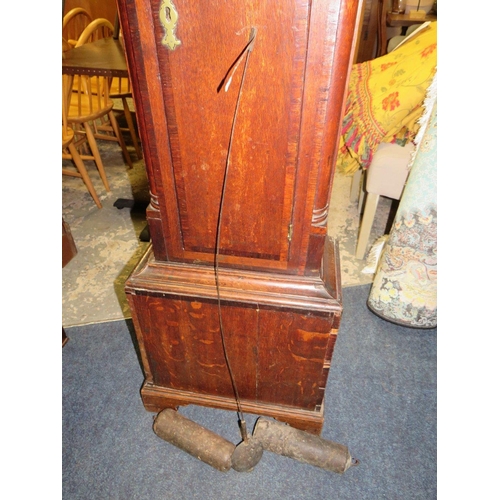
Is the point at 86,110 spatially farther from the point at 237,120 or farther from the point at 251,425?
the point at 251,425

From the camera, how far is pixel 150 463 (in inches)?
50.3

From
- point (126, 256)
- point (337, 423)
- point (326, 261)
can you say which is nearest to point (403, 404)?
point (337, 423)

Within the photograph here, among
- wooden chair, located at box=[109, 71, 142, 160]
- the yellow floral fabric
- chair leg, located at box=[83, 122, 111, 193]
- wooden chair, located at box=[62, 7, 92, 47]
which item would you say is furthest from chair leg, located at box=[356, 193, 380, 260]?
wooden chair, located at box=[62, 7, 92, 47]

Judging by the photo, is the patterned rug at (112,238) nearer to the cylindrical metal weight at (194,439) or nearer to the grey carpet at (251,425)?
the grey carpet at (251,425)

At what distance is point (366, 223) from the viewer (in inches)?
79.8

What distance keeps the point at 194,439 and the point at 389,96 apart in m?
1.59

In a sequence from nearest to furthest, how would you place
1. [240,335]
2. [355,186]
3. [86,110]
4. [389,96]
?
[240,335] < [389,96] < [86,110] < [355,186]

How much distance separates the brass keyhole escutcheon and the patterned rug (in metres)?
1.33

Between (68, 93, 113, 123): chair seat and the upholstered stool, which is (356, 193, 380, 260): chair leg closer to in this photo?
the upholstered stool

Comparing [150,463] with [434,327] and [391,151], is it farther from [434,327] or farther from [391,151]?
[391,151]

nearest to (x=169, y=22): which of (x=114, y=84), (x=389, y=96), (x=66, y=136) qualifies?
(x=389, y=96)

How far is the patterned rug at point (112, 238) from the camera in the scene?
6.23 ft

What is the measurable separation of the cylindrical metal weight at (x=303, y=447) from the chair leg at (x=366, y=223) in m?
1.13

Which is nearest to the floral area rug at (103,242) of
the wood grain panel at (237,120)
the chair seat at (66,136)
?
the chair seat at (66,136)
